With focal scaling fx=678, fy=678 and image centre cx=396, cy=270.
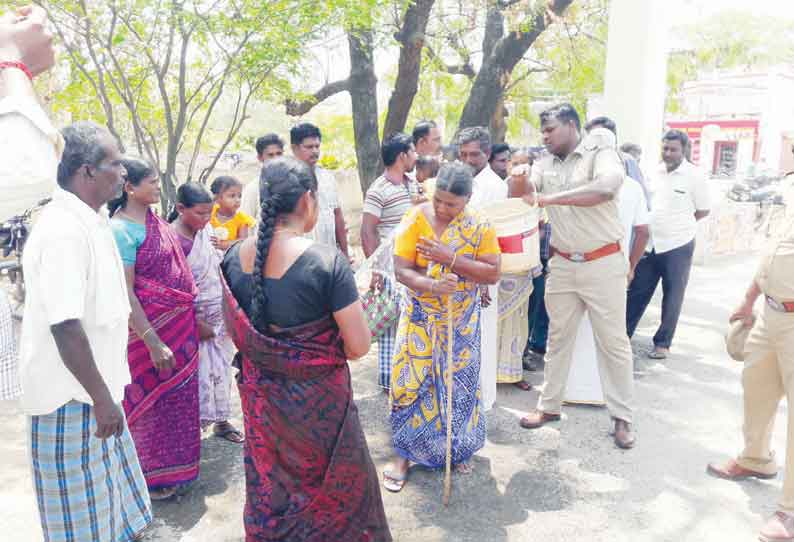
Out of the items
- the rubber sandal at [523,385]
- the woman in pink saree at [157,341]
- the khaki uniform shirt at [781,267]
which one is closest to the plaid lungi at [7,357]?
the woman in pink saree at [157,341]

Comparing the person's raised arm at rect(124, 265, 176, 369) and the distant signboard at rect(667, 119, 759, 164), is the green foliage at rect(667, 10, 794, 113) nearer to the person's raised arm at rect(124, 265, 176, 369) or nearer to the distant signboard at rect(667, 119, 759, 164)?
the distant signboard at rect(667, 119, 759, 164)

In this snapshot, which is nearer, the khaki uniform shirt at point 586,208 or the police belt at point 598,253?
the khaki uniform shirt at point 586,208

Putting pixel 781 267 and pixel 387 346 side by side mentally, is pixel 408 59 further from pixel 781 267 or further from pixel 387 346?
pixel 781 267

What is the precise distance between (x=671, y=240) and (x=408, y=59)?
4291 mm

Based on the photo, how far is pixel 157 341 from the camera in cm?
312

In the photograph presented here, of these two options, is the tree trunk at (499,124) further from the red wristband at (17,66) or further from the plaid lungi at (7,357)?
the red wristband at (17,66)

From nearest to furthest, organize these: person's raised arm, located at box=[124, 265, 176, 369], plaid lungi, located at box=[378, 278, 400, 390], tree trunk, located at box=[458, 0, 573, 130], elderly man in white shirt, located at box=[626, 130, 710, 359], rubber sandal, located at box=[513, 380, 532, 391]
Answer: person's raised arm, located at box=[124, 265, 176, 369] → plaid lungi, located at box=[378, 278, 400, 390] → rubber sandal, located at box=[513, 380, 532, 391] → elderly man in white shirt, located at box=[626, 130, 710, 359] → tree trunk, located at box=[458, 0, 573, 130]

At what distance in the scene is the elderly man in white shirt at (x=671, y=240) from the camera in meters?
5.88

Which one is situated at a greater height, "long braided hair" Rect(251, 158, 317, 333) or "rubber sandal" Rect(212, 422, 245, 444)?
"long braided hair" Rect(251, 158, 317, 333)

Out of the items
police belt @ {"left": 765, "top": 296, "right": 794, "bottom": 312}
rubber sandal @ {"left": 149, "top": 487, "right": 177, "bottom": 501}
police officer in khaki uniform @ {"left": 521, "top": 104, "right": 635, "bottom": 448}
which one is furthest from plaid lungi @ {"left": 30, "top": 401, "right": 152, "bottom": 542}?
police belt @ {"left": 765, "top": 296, "right": 794, "bottom": 312}

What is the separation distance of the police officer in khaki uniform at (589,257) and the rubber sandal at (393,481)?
1.38 m

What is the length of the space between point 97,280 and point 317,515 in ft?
3.72

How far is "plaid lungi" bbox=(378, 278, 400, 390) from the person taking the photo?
454 centimetres

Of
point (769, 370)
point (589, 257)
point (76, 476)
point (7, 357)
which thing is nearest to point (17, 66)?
point (7, 357)
